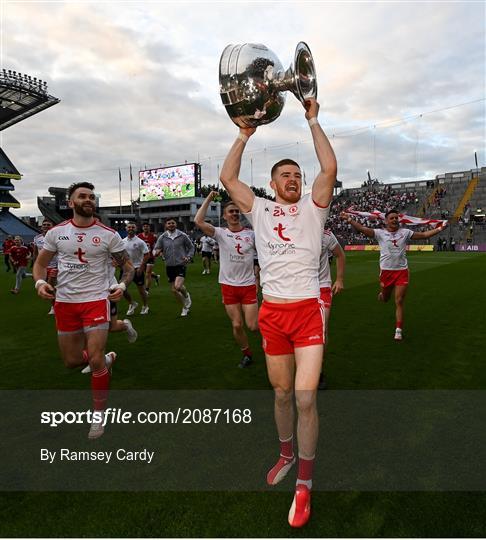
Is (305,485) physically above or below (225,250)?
below

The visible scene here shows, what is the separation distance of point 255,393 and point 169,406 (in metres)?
1.01

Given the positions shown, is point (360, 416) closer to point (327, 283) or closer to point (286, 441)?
point (286, 441)

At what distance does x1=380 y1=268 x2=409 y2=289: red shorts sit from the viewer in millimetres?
7574

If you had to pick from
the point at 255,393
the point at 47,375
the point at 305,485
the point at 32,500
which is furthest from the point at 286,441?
the point at 47,375

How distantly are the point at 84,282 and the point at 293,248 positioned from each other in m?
2.37

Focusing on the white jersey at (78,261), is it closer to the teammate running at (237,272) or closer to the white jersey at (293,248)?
the teammate running at (237,272)

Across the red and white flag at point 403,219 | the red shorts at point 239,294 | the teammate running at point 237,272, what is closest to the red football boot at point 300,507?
the teammate running at point 237,272

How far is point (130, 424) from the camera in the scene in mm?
4234

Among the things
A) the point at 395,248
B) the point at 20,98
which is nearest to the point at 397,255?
the point at 395,248

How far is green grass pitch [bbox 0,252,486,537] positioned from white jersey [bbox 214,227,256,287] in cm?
125

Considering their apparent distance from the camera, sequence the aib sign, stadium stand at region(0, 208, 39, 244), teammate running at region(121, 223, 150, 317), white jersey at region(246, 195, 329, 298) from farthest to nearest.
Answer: stadium stand at region(0, 208, 39, 244)
the aib sign
teammate running at region(121, 223, 150, 317)
white jersey at region(246, 195, 329, 298)

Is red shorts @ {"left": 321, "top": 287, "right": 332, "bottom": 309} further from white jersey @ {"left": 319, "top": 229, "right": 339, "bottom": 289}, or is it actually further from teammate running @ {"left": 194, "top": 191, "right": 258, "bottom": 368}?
teammate running @ {"left": 194, "top": 191, "right": 258, "bottom": 368}

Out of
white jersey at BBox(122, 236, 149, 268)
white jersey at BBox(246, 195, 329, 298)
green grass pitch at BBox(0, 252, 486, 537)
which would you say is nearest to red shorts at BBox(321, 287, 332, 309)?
green grass pitch at BBox(0, 252, 486, 537)

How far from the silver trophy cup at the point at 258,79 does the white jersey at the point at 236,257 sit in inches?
118
